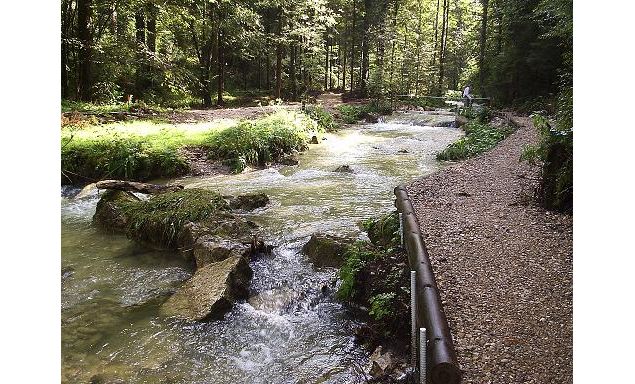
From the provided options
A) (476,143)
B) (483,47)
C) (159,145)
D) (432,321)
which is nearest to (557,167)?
(432,321)

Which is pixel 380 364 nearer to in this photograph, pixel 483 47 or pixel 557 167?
pixel 557 167

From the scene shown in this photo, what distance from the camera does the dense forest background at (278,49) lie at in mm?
17422

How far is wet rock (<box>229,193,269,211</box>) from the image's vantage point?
916 centimetres

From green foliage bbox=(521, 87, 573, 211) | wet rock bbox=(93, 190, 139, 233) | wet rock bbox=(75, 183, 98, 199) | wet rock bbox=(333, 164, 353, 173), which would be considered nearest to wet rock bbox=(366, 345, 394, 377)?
green foliage bbox=(521, 87, 573, 211)

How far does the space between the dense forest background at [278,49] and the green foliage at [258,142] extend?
4.61 meters

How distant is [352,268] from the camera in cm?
571

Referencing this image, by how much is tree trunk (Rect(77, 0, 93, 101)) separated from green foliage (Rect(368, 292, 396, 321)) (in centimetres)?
1525

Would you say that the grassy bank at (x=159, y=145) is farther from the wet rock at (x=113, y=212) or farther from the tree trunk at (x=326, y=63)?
the tree trunk at (x=326, y=63)

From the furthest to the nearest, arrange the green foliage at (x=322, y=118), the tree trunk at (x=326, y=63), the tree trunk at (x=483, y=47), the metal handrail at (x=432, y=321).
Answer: the tree trunk at (x=326, y=63) → the tree trunk at (x=483, y=47) → the green foliage at (x=322, y=118) → the metal handrail at (x=432, y=321)

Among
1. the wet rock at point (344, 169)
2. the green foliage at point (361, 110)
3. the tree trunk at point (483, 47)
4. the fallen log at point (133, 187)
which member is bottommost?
the fallen log at point (133, 187)

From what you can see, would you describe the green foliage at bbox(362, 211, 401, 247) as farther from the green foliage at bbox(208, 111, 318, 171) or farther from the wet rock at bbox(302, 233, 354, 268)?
the green foliage at bbox(208, 111, 318, 171)

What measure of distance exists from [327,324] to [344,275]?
65 cm

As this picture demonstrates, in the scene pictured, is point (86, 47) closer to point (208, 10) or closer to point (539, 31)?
point (208, 10)

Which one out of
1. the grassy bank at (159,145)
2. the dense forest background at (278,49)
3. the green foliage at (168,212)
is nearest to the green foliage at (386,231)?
the green foliage at (168,212)
